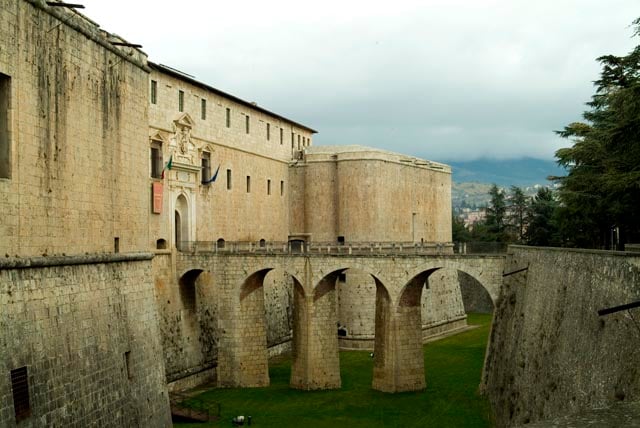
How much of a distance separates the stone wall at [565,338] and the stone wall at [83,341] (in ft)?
40.0

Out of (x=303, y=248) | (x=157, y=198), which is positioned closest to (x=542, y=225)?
(x=303, y=248)

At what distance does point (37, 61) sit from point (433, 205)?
1733 inches

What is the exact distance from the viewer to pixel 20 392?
1633 cm

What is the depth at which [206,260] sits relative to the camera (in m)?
37.8

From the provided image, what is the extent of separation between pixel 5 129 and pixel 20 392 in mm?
6256

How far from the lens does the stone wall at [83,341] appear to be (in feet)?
54.4

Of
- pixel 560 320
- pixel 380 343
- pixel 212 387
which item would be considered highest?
pixel 560 320

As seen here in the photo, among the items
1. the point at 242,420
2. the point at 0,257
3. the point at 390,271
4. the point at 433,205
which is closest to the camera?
the point at 0,257

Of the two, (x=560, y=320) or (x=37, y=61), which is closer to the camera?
(x=37, y=61)

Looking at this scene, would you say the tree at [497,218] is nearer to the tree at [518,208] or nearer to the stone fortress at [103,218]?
the tree at [518,208]

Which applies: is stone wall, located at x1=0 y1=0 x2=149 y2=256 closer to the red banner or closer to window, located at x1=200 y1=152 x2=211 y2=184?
the red banner

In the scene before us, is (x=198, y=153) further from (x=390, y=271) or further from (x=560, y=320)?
(x=560, y=320)

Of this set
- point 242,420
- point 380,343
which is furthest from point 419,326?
point 242,420

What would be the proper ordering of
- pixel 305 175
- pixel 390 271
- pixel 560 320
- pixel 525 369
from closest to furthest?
pixel 560 320, pixel 525 369, pixel 390 271, pixel 305 175
